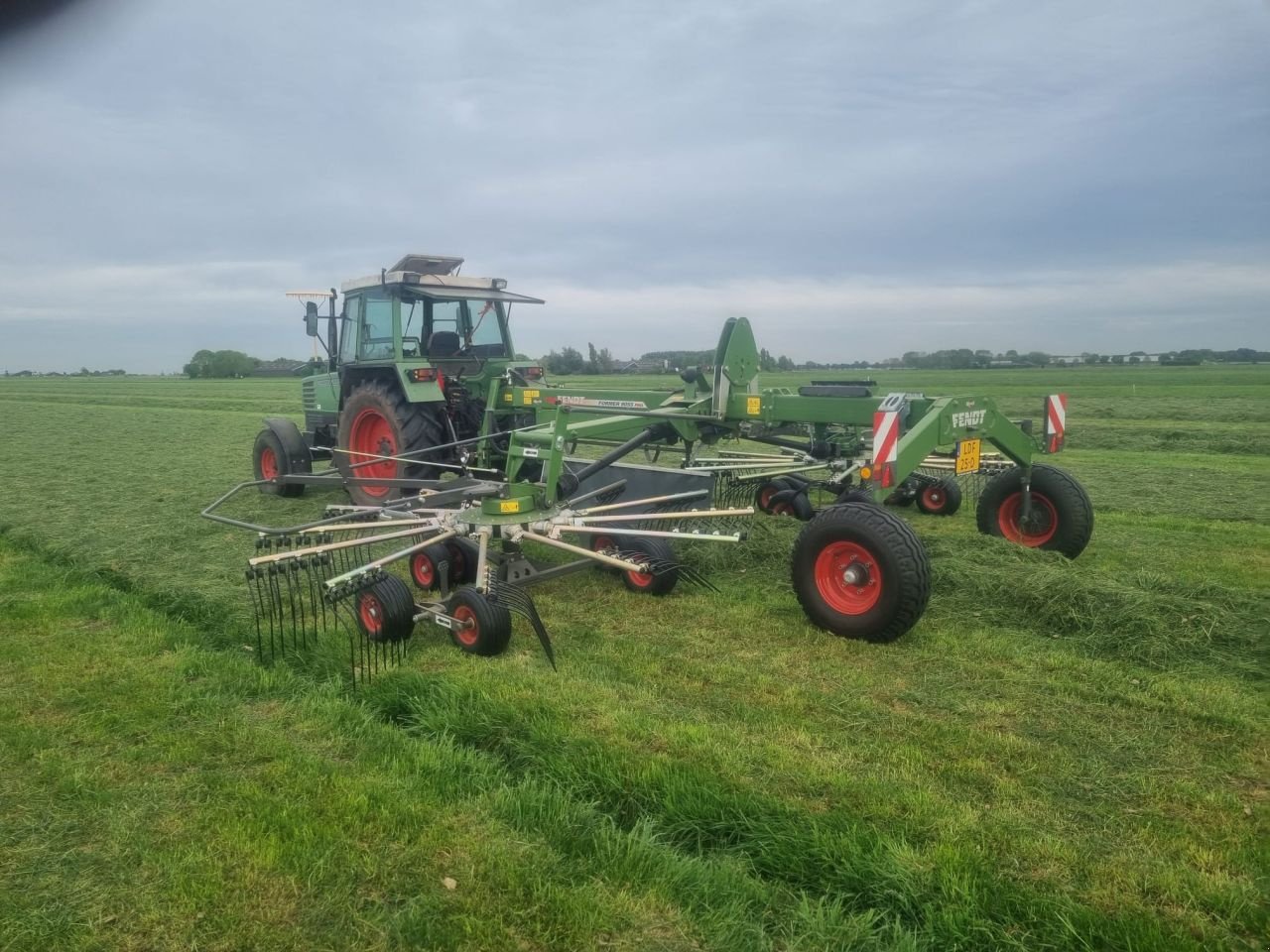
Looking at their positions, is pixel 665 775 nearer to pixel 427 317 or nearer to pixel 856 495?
pixel 856 495

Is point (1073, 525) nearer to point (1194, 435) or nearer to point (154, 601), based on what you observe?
point (154, 601)

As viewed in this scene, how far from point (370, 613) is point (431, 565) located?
3.47 ft

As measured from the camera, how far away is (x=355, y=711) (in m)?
3.74

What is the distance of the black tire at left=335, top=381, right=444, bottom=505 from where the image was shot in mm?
8172

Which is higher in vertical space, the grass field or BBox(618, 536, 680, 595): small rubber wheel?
BBox(618, 536, 680, 595): small rubber wheel

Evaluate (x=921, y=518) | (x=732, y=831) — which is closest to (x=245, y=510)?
(x=921, y=518)

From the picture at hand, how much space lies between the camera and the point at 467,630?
14.9 ft

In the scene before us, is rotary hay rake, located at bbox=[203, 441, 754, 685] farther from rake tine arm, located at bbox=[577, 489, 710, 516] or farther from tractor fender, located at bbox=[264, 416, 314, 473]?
tractor fender, located at bbox=[264, 416, 314, 473]

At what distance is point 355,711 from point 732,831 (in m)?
1.76

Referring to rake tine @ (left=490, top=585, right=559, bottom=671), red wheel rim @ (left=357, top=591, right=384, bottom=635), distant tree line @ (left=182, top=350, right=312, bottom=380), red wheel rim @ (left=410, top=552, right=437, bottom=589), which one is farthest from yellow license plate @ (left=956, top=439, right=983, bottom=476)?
distant tree line @ (left=182, top=350, right=312, bottom=380)

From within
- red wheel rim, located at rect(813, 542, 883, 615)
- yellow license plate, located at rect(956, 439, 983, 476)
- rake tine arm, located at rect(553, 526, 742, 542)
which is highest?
yellow license plate, located at rect(956, 439, 983, 476)

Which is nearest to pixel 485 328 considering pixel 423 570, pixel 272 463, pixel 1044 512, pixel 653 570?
pixel 272 463

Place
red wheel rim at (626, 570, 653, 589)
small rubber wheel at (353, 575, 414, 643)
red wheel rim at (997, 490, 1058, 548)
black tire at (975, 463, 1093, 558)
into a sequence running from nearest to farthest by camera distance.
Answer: small rubber wheel at (353, 575, 414, 643) → red wheel rim at (626, 570, 653, 589) → black tire at (975, 463, 1093, 558) → red wheel rim at (997, 490, 1058, 548)

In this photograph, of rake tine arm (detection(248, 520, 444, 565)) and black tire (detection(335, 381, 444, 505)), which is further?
black tire (detection(335, 381, 444, 505))
